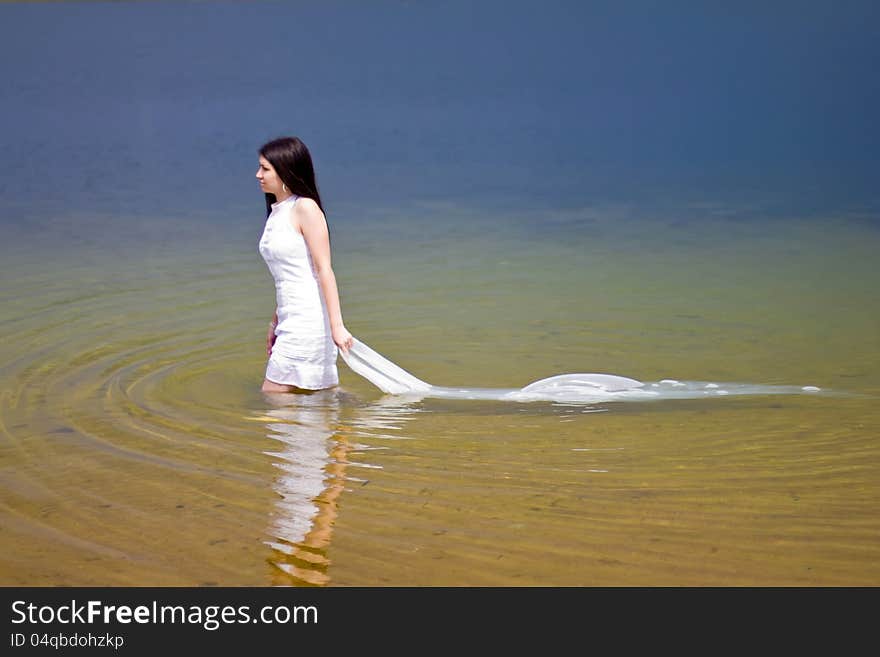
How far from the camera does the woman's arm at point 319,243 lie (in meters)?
5.75

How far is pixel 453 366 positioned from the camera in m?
7.06

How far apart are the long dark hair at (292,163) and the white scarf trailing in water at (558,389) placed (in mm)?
856

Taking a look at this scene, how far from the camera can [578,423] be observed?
5.62 metres

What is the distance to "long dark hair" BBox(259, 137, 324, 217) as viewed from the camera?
573 cm

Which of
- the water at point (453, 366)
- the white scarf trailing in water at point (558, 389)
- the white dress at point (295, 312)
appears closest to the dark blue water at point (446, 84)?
the water at point (453, 366)

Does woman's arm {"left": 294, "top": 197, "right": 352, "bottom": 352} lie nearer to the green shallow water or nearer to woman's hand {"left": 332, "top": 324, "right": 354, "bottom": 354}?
woman's hand {"left": 332, "top": 324, "right": 354, "bottom": 354}

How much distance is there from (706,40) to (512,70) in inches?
206

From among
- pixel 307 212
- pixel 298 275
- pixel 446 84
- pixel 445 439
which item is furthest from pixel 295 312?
pixel 446 84

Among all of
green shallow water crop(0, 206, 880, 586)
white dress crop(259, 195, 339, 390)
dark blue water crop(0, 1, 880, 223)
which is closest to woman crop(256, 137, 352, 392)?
white dress crop(259, 195, 339, 390)

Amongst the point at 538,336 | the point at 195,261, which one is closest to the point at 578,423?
the point at 538,336

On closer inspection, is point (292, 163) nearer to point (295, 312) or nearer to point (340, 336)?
point (295, 312)

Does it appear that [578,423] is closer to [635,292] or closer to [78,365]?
[78,365]

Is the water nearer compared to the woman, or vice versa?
the water

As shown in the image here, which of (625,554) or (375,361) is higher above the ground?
(375,361)
